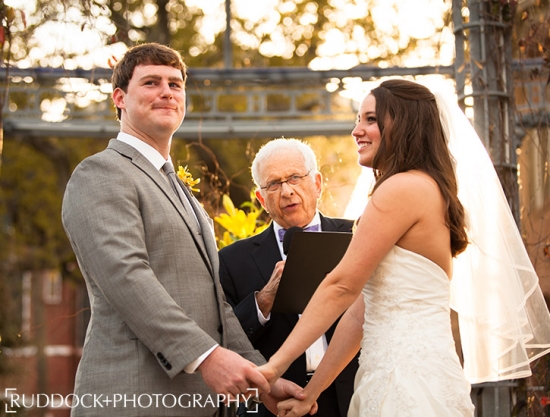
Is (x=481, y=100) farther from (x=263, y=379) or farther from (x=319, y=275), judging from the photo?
(x=263, y=379)

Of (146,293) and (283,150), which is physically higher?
(283,150)

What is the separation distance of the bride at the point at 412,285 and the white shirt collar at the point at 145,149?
0.88 m

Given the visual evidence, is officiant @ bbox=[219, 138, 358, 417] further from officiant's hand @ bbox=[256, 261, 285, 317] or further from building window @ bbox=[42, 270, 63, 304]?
building window @ bbox=[42, 270, 63, 304]

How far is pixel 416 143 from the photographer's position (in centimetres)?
323

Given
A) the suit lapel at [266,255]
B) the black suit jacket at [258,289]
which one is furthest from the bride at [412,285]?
the suit lapel at [266,255]

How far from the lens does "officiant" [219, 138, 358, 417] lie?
3.79m

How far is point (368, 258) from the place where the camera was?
10.3 feet

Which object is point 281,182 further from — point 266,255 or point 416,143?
point 416,143

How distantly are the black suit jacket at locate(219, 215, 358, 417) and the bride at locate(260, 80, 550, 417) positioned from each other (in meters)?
0.29

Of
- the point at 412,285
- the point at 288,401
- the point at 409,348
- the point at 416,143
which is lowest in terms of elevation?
the point at 288,401

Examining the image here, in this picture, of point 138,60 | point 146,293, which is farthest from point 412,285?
point 138,60

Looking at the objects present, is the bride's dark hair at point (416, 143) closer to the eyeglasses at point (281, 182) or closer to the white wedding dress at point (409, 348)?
the white wedding dress at point (409, 348)

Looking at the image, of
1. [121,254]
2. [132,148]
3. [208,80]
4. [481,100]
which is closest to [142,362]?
[121,254]

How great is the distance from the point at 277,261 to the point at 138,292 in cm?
121
